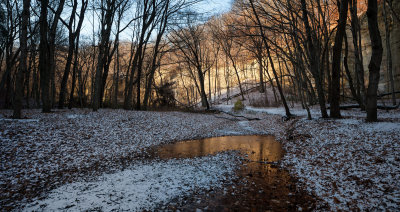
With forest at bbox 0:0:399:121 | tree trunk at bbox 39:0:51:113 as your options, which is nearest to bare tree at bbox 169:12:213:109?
forest at bbox 0:0:399:121

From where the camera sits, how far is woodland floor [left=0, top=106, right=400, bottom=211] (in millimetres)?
3369

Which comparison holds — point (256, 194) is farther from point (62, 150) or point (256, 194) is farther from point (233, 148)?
point (62, 150)

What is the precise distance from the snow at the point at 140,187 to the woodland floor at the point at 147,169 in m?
0.02

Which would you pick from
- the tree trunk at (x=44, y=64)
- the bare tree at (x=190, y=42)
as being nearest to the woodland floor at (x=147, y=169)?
the tree trunk at (x=44, y=64)

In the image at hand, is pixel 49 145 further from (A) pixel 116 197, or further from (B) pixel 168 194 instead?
(B) pixel 168 194

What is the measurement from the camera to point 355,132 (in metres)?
→ 6.22

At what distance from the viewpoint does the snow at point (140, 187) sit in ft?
10.9

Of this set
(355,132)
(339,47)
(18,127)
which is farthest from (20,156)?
(339,47)

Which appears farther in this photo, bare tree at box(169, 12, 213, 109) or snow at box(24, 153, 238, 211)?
bare tree at box(169, 12, 213, 109)

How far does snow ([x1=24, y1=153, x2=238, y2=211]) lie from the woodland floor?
0.02 meters

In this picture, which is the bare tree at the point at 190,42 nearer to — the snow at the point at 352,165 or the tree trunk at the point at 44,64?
the tree trunk at the point at 44,64

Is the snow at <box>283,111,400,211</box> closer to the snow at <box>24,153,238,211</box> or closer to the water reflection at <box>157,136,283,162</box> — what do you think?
the water reflection at <box>157,136,283,162</box>

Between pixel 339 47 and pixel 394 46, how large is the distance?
1739cm

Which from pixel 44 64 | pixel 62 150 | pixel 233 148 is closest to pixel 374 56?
pixel 233 148
